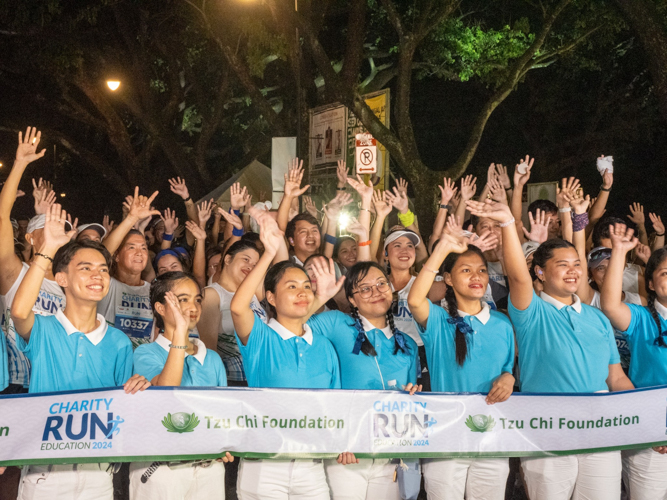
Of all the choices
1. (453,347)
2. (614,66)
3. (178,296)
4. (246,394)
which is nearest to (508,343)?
(453,347)

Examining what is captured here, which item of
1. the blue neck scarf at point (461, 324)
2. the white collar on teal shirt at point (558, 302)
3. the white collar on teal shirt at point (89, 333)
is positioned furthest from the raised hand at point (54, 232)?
the white collar on teal shirt at point (558, 302)

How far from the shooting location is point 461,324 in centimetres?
441

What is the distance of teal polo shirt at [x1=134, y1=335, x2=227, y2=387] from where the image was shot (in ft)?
13.4

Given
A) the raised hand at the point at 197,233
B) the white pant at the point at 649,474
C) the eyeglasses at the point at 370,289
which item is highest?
the raised hand at the point at 197,233

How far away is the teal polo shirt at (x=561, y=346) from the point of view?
14.4 feet

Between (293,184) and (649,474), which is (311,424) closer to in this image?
(649,474)

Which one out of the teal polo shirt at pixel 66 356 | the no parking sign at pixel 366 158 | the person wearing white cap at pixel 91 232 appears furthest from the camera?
the no parking sign at pixel 366 158

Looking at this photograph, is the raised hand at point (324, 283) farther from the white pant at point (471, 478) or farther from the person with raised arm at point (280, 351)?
the white pant at point (471, 478)

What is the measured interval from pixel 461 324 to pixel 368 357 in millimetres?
591

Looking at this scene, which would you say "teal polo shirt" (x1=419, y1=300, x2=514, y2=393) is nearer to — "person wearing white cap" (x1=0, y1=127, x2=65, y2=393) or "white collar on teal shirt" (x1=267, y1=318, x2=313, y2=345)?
"white collar on teal shirt" (x1=267, y1=318, x2=313, y2=345)

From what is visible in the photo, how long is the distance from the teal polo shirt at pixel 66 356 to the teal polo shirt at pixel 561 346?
7.85 feet

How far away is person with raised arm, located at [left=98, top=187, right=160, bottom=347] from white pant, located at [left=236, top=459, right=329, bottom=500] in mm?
1792

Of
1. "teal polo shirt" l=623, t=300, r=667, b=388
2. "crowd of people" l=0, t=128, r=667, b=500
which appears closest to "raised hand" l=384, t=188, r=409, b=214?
"crowd of people" l=0, t=128, r=667, b=500

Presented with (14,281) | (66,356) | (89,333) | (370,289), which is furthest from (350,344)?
(14,281)
